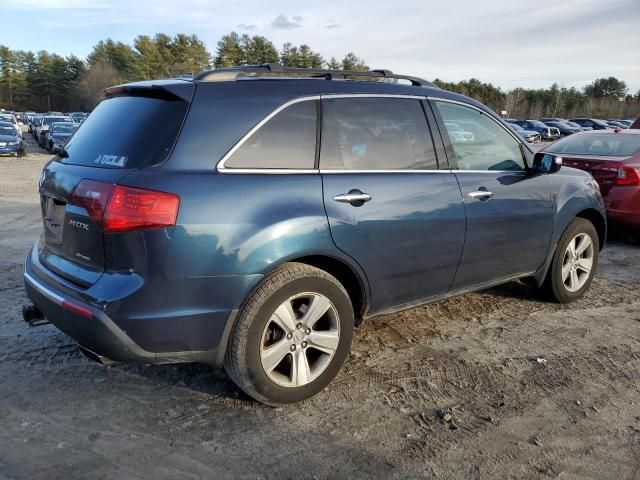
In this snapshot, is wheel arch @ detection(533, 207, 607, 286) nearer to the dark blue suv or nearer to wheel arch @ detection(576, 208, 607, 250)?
wheel arch @ detection(576, 208, 607, 250)

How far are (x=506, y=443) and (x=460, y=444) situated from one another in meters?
0.24

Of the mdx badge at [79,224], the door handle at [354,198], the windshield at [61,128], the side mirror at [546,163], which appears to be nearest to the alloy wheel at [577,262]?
the side mirror at [546,163]

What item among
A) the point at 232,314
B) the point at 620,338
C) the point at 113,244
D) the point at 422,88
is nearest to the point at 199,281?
the point at 232,314

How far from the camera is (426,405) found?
3.11 metres

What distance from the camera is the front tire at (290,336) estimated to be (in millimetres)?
2836

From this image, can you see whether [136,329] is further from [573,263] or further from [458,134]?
[573,263]

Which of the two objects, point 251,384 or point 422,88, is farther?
point 422,88

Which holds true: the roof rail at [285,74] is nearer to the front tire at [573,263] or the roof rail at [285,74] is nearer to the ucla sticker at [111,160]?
the ucla sticker at [111,160]

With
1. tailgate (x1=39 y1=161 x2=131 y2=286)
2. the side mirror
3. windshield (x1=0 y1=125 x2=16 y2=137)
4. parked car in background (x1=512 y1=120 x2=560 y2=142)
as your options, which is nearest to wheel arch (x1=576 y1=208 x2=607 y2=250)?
the side mirror

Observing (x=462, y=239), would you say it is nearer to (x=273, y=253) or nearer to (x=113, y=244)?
(x=273, y=253)

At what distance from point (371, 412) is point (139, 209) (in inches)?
66.5

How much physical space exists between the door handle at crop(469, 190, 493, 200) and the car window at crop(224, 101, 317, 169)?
1.36 m

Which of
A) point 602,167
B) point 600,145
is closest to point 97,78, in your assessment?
point 600,145

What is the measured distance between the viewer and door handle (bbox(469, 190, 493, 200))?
3.82m
